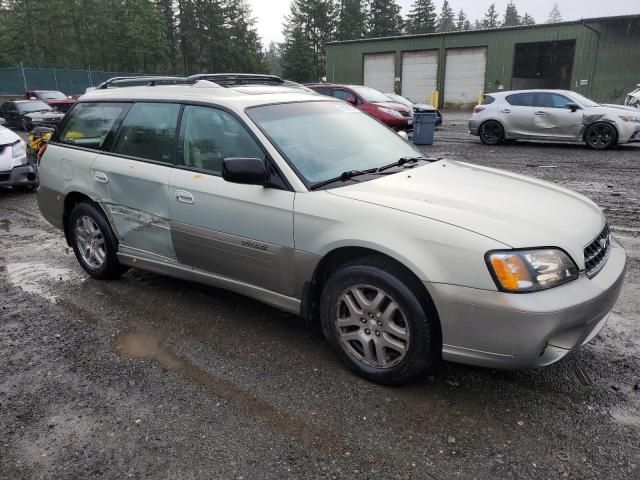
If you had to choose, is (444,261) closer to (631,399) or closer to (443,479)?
(443,479)

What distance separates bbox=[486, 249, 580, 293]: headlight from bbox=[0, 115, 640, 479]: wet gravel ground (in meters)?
0.75

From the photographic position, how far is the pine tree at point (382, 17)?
6838cm

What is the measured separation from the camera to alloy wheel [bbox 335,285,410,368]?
2875mm

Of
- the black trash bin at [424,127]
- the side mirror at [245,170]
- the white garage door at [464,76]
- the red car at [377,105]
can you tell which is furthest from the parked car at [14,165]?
the white garage door at [464,76]

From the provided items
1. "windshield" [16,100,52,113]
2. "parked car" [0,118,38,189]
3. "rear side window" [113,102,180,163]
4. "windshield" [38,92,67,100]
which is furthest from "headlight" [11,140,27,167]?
"windshield" [38,92,67,100]

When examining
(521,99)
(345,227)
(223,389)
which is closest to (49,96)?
(521,99)

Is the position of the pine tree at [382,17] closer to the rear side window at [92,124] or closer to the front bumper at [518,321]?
the rear side window at [92,124]

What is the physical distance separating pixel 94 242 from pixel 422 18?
78.2 meters

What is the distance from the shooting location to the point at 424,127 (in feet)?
47.0

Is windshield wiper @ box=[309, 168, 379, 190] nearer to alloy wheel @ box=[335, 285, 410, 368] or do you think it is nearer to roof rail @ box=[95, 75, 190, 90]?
alloy wheel @ box=[335, 285, 410, 368]

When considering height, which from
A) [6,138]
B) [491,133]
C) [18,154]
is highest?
[6,138]

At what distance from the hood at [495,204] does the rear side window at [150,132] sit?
1564mm

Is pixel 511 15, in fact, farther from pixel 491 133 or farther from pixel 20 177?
pixel 20 177

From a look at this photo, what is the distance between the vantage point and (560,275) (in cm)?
257
